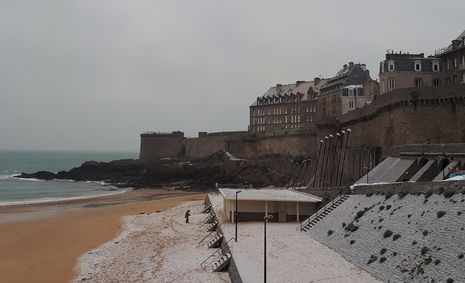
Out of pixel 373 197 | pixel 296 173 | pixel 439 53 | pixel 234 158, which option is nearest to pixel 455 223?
pixel 373 197

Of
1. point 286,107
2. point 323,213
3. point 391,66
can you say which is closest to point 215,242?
point 323,213

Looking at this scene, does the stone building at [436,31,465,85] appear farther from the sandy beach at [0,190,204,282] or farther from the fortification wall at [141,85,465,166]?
the sandy beach at [0,190,204,282]

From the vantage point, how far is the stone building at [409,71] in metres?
43.5

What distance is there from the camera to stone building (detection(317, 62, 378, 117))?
6206 cm

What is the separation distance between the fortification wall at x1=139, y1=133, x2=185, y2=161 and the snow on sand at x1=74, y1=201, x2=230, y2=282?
60541 mm

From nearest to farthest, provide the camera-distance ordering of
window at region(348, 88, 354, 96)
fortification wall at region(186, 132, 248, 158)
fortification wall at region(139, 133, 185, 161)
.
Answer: window at region(348, 88, 354, 96) < fortification wall at region(186, 132, 248, 158) < fortification wall at region(139, 133, 185, 161)

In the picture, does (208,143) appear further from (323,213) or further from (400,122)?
(323,213)

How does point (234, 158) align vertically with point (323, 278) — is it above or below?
above

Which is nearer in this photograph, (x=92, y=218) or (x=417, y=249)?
(x=417, y=249)

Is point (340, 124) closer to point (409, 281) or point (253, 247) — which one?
point (253, 247)

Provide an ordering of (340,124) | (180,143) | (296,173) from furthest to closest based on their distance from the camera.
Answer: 1. (180,143)
2. (296,173)
3. (340,124)

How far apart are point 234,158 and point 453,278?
64.1m

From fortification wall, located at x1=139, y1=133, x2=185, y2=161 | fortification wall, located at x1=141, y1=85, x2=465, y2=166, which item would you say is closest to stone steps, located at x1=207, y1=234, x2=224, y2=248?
fortification wall, located at x1=141, y1=85, x2=465, y2=166

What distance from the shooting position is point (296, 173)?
58.6m
